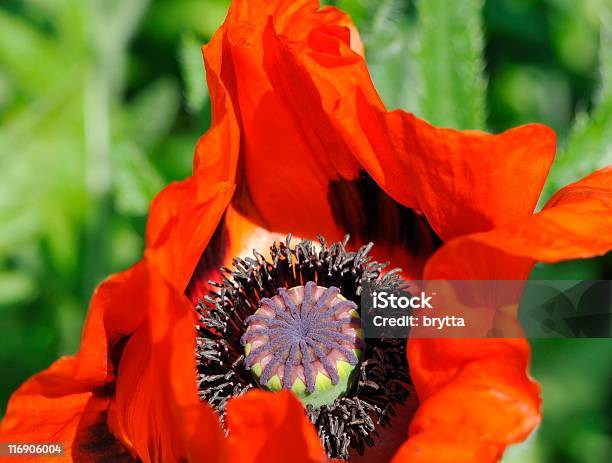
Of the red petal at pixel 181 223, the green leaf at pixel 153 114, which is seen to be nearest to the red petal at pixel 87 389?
the red petal at pixel 181 223

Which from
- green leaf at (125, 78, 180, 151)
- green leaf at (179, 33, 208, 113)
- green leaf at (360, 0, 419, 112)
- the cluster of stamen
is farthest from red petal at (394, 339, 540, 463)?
green leaf at (125, 78, 180, 151)

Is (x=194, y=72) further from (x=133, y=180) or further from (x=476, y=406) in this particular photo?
(x=476, y=406)

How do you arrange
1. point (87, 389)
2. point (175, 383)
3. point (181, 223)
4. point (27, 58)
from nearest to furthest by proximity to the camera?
point (175, 383)
point (181, 223)
point (87, 389)
point (27, 58)

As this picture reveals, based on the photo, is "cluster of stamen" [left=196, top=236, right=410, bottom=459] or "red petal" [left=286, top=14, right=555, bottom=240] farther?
"cluster of stamen" [left=196, top=236, right=410, bottom=459]

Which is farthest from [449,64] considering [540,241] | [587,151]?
[540,241]

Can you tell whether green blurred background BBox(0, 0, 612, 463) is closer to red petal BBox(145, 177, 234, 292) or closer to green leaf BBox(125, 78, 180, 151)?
green leaf BBox(125, 78, 180, 151)

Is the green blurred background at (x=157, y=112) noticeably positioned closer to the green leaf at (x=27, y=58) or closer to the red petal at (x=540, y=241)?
the green leaf at (x=27, y=58)

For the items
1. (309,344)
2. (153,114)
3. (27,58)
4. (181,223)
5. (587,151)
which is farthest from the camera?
(153,114)

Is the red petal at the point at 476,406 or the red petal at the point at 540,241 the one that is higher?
the red petal at the point at 540,241
